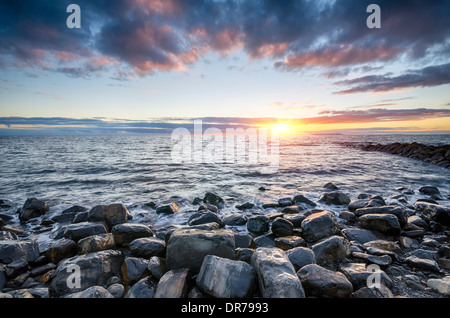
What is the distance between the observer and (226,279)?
2633 millimetres

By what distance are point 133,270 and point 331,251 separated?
12.1ft

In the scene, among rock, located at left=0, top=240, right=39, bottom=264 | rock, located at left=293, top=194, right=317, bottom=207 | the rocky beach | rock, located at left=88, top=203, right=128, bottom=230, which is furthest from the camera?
rock, located at left=293, top=194, right=317, bottom=207

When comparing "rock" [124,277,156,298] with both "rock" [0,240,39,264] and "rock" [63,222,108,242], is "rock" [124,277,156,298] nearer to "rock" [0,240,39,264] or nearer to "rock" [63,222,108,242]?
"rock" [63,222,108,242]

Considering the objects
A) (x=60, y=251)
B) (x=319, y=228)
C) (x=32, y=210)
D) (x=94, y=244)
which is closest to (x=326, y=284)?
(x=319, y=228)

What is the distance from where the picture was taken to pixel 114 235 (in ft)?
15.2

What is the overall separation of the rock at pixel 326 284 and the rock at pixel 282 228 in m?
2.16

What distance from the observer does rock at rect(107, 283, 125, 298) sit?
2837 millimetres

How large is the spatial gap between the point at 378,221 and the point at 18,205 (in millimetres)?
12964

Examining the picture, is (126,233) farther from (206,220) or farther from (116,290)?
(206,220)

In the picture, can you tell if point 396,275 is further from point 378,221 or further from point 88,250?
point 88,250

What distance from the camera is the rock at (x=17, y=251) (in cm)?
373

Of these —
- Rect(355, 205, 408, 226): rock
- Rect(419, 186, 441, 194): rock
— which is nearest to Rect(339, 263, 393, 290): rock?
Rect(355, 205, 408, 226): rock

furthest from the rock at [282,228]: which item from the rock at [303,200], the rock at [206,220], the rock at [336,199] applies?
the rock at [336,199]

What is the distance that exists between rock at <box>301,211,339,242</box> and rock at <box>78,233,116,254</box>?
180 inches
